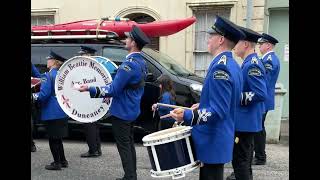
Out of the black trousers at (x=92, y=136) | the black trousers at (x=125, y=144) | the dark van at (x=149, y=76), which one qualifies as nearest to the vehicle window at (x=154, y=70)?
the dark van at (x=149, y=76)

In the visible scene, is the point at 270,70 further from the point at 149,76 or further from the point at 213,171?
the point at 213,171

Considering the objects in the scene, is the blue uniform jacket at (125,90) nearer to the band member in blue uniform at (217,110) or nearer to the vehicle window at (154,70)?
the band member in blue uniform at (217,110)

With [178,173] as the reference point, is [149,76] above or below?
above

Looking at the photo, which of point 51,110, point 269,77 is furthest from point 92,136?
point 269,77

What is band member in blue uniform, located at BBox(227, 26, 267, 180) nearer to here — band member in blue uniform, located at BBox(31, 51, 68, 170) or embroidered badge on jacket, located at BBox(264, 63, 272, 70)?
embroidered badge on jacket, located at BBox(264, 63, 272, 70)

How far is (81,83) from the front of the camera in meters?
5.52

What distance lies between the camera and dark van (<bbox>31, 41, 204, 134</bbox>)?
7.71 metres

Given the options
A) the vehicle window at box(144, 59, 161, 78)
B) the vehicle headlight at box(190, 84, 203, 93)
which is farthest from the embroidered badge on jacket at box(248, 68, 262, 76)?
the vehicle window at box(144, 59, 161, 78)

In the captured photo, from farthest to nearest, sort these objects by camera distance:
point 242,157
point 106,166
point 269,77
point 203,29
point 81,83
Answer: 1. point 203,29
2. point 106,166
3. point 269,77
4. point 81,83
5. point 242,157

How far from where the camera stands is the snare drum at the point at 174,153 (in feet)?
11.7

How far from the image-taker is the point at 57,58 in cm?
642

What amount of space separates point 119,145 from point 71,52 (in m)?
3.54

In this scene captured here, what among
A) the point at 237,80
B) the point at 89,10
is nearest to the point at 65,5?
the point at 89,10

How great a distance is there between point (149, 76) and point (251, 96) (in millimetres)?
3448
